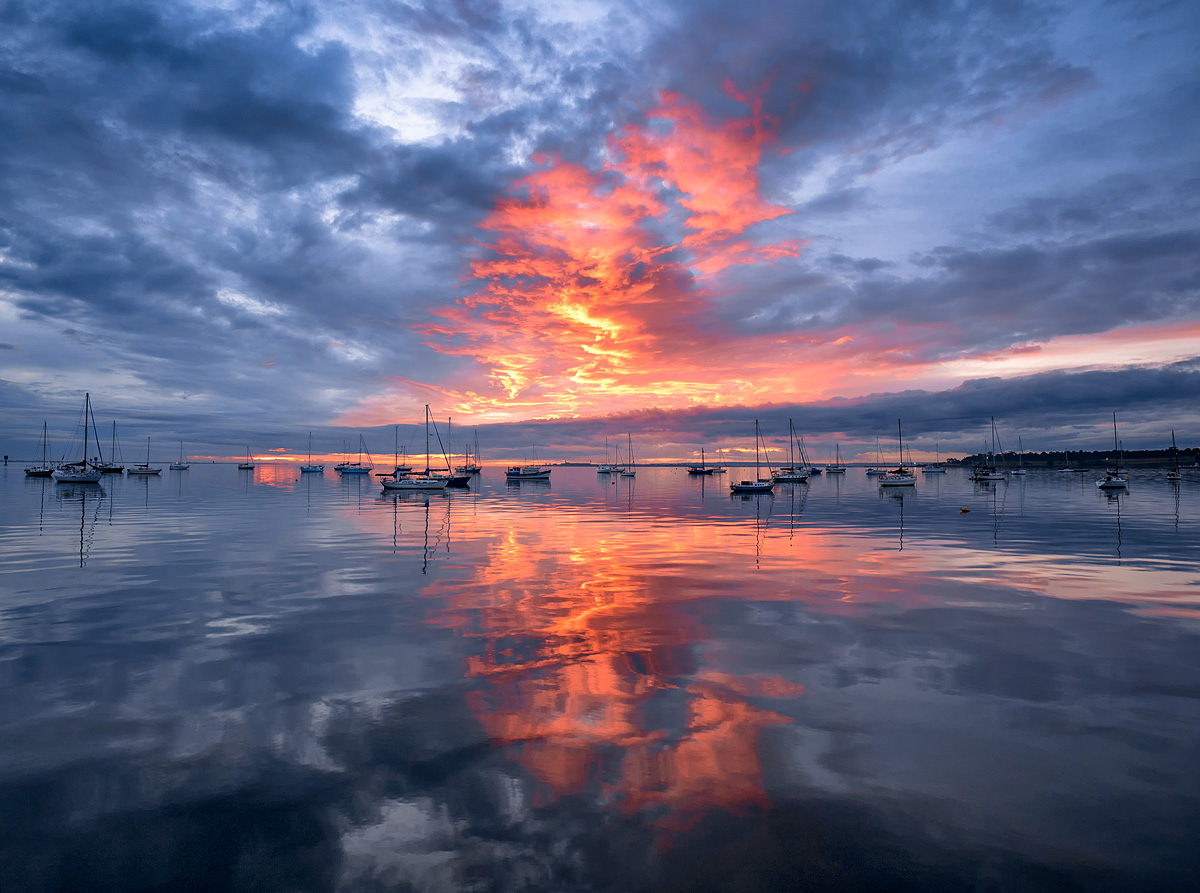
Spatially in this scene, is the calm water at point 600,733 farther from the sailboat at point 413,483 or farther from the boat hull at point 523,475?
the boat hull at point 523,475

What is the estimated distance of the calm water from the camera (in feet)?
23.5

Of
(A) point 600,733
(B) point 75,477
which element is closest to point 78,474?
(B) point 75,477

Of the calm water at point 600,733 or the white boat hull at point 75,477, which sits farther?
the white boat hull at point 75,477

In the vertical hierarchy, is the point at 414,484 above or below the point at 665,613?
above

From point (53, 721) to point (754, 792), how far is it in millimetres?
12221

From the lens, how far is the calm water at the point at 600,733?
282 inches

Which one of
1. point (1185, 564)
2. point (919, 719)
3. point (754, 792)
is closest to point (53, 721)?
point (754, 792)

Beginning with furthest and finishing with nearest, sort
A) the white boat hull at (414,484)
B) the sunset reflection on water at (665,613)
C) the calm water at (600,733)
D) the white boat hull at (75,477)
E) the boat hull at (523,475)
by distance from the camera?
the boat hull at (523,475), the white boat hull at (75,477), the white boat hull at (414,484), the sunset reflection on water at (665,613), the calm water at (600,733)

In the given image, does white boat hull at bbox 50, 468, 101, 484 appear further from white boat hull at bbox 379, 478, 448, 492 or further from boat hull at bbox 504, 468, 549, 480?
boat hull at bbox 504, 468, 549, 480

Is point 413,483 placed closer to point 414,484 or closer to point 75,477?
point 414,484

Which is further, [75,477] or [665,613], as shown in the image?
[75,477]

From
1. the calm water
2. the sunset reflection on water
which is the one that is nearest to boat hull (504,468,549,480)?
the sunset reflection on water

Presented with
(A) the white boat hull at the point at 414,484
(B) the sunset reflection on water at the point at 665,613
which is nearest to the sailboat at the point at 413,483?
(A) the white boat hull at the point at 414,484

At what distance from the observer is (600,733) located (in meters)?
10.5
